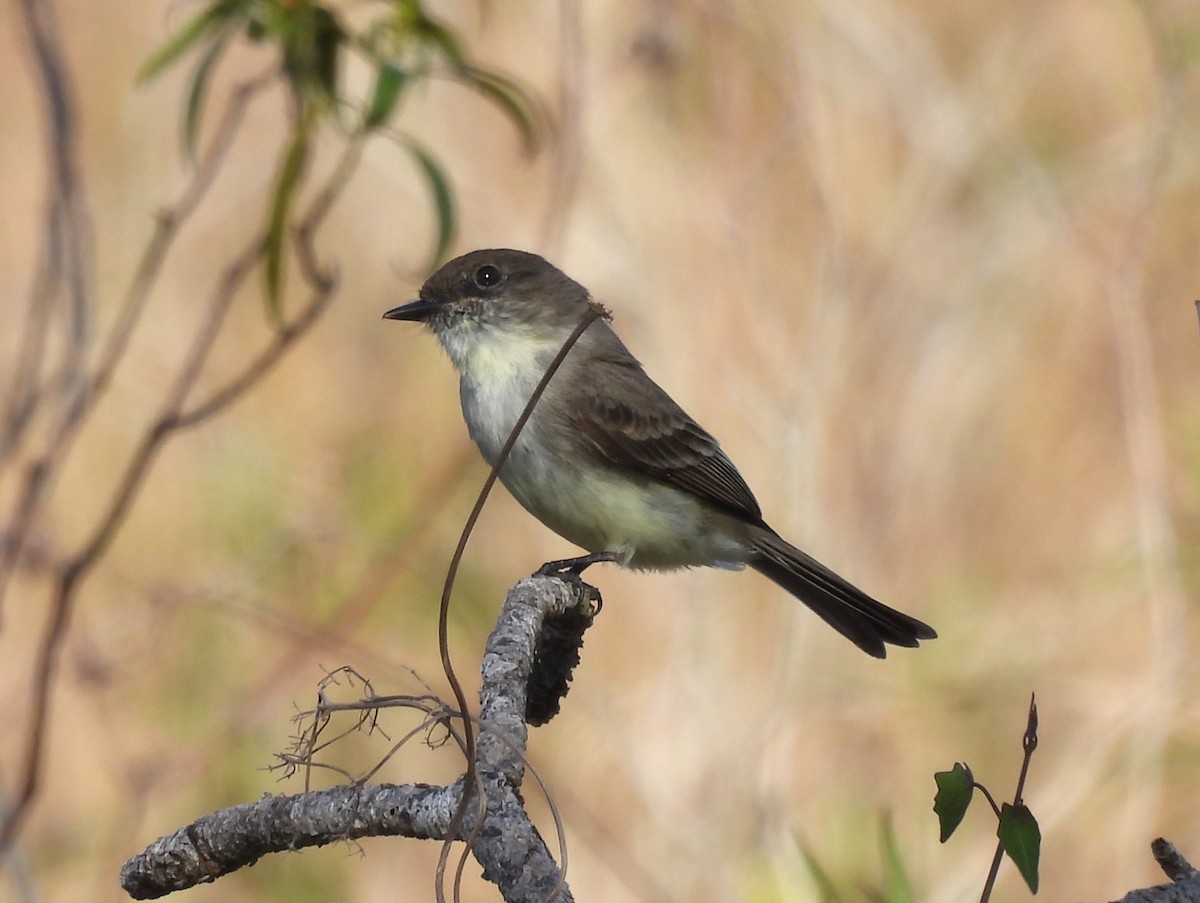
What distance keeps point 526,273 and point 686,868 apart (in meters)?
2.05

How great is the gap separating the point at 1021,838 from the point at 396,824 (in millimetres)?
627

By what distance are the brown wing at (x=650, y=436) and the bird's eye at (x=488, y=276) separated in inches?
12.5

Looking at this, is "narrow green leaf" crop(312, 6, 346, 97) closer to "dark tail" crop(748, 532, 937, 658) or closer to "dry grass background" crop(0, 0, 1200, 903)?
"dry grass background" crop(0, 0, 1200, 903)

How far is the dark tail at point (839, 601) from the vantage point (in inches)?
165

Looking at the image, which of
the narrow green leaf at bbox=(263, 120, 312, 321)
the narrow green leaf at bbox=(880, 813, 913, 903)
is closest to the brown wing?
the narrow green leaf at bbox=(263, 120, 312, 321)

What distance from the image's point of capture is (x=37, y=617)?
20.0 feet

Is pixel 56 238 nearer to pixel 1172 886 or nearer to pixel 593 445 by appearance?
pixel 593 445

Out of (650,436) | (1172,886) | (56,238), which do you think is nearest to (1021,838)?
(1172,886)

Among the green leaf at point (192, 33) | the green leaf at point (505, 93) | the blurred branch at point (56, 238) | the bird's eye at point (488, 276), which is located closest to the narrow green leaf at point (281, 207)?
the green leaf at point (192, 33)

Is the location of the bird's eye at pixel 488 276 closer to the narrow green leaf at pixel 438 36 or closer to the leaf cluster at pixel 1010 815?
A: the narrow green leaf at pixel 438 36

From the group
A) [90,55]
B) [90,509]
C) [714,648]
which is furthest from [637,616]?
[90,55]

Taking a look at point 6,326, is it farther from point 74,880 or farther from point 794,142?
point 794,142

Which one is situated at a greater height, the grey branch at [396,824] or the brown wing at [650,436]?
the brown wing at [650,436]

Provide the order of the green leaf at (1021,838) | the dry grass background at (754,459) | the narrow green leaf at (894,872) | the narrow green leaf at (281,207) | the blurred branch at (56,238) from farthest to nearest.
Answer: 1. the dry grass background at (754,459)
2. the blurred branch at (56,238)
3. the narrow green leaf at (281,207)
4. the narrow green leaf at (894,872)
5. the green leaf at (1021,838)
